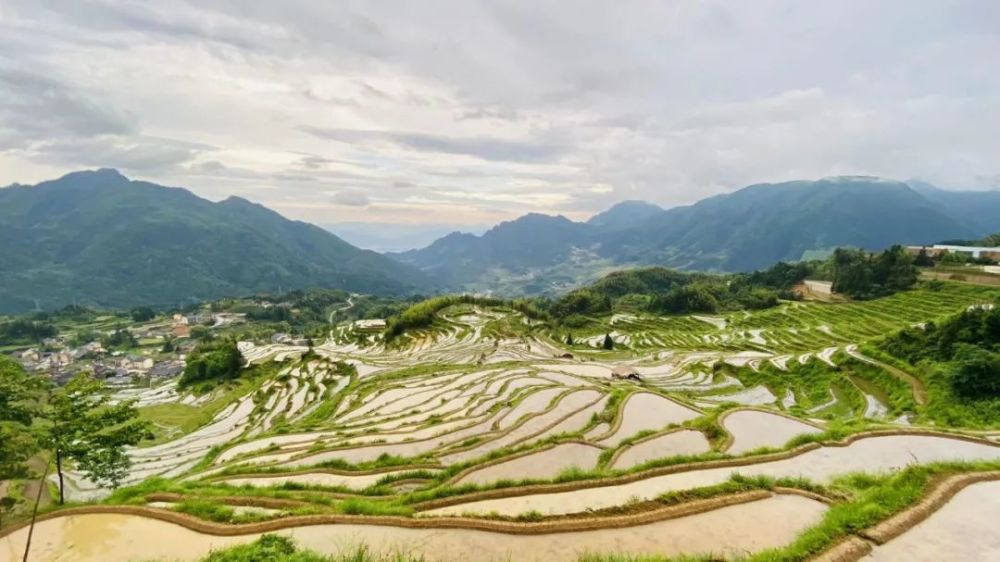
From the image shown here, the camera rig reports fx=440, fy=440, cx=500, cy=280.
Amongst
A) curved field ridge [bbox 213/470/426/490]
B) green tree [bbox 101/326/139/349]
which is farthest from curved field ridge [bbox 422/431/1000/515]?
green tree [bbox 101/326/139/349]

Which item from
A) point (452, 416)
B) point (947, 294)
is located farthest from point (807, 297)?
point (452, 416)

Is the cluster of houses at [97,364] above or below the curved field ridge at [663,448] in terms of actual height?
below

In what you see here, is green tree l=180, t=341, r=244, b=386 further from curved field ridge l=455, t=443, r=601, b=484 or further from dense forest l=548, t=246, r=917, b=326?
curved field ridge l=455, t=443, r=601, b=484

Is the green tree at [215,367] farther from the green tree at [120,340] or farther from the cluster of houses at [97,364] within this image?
the green tree at [120,340]

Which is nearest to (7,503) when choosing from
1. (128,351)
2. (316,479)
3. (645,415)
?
(316,479)

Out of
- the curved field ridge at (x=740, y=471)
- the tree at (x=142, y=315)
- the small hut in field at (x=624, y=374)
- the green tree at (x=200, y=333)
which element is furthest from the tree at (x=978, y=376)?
the tree at (x=142, y=315)

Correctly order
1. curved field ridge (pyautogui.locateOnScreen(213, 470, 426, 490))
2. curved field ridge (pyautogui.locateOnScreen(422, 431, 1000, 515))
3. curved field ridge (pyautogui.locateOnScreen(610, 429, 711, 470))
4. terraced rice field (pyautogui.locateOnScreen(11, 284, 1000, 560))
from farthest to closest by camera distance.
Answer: curved field ridge (pyautogui.locateOnScreen(610, 429, 711, 470)) < curved field ridge (pyautogui.locateOnScreen(213, 470, 426, 490)) < curved field ridge (pyautogui.locateOnScreen(422, 431, 1000, 515)) < terraced rice field (pyautogui.locateOnScreen(11, 284, 1000, 560))
